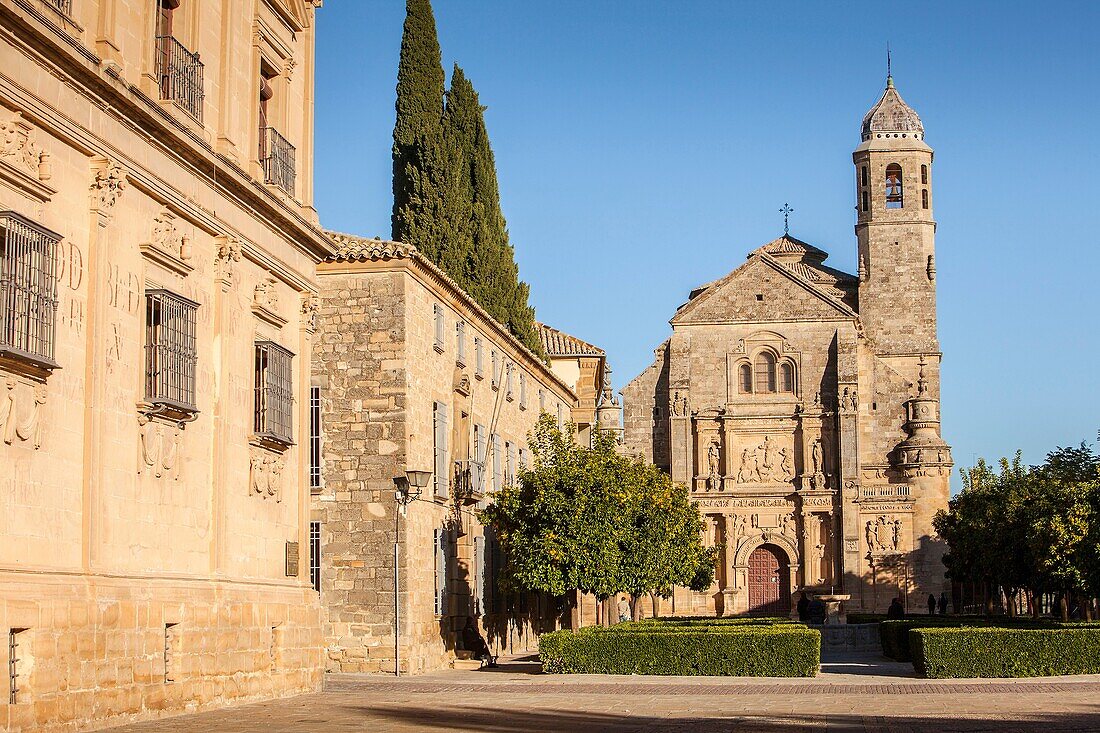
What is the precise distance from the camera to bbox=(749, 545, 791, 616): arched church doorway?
65125mm

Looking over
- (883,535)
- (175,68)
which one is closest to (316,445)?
(175,68)

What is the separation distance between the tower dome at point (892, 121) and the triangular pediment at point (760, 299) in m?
9.87

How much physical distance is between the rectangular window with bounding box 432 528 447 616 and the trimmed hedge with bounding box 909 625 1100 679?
31.6ft

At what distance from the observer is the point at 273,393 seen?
20844 mm

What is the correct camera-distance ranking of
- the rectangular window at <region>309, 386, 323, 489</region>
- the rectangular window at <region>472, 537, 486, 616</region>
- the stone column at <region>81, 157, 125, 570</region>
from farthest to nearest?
the rectangular window at <region>472, 537, 486, 616</region>
the rectangular window at <region>309, 386, 323, 489</region>
the stone column at <region>81, 157, 125, 570</region>

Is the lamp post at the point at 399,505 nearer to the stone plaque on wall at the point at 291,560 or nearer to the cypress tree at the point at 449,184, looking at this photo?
the stone plaque on wall at the point at 291,560

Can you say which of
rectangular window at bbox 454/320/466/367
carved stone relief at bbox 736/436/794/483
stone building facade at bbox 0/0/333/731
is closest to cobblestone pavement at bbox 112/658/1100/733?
stone building facade at bbox 0/0/333/731

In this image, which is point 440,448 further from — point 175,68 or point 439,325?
point 175,68

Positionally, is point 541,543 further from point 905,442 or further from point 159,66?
point 905,442

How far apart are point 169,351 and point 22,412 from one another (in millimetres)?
3375

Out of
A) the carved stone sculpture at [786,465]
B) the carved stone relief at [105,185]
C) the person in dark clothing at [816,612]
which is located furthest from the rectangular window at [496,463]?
the carved stone sculpture at [786,465]

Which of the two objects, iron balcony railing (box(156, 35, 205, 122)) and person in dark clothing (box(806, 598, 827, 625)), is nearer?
iron balcony railing (box(156, 35, 205, 122))

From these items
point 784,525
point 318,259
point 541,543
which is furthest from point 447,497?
point 784,525

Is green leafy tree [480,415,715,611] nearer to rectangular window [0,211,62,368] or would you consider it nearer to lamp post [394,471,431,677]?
lamp post [394,471,431,677]
